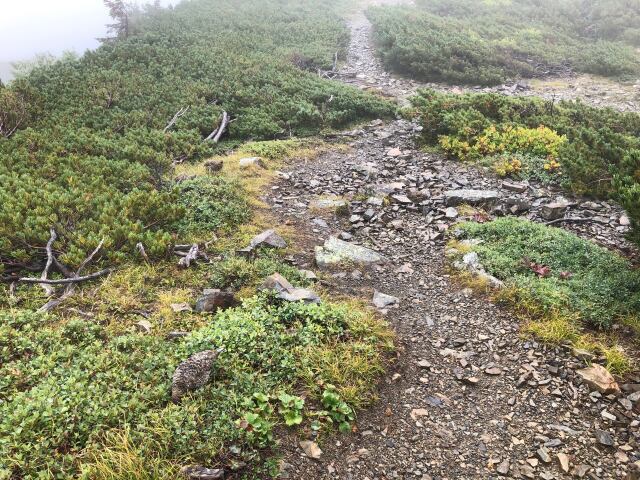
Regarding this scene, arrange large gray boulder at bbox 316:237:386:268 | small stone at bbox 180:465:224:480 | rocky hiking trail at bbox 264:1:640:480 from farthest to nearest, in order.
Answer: large gray boulder at bbox 316:237:386:268 < rocky hiking trail at bbox 264:1:640:480 < small stone at bbox 180:465:224:480

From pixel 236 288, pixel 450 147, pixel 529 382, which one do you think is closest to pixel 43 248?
pixel 236 288

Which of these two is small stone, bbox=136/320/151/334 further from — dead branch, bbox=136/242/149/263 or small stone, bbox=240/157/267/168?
small stone, bbox=240/157/267/168

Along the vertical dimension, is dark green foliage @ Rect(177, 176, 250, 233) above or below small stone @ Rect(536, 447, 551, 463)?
above

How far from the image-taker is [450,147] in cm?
1366

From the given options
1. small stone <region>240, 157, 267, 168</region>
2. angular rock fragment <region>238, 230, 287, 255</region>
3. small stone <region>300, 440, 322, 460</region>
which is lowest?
small stone <region>300, 440, 322, 460</region>

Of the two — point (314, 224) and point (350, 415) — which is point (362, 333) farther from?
point (314, 224)

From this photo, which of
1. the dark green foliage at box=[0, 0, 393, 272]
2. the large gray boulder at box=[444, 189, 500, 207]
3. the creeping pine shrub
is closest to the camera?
the creeping pine shrub

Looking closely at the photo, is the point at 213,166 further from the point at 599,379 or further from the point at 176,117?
the point at 599,379

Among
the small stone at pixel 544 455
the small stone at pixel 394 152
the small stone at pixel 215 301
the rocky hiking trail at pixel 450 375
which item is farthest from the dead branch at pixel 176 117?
the small stone at pixel 544 455

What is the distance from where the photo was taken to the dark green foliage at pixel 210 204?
9359mm

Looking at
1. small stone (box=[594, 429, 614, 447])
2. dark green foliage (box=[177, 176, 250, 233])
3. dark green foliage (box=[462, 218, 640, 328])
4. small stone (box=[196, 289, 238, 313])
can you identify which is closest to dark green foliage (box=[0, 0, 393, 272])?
dark green foliage (box=[177, 176, 250, 233])

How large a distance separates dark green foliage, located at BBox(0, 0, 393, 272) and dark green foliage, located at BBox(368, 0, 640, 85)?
202 inches

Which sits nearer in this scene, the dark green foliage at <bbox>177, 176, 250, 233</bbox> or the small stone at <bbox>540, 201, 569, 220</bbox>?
the dark green foliage at <bbox>177, 176, 250, 233</bbox>

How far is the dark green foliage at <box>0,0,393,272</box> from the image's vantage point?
816 cm
